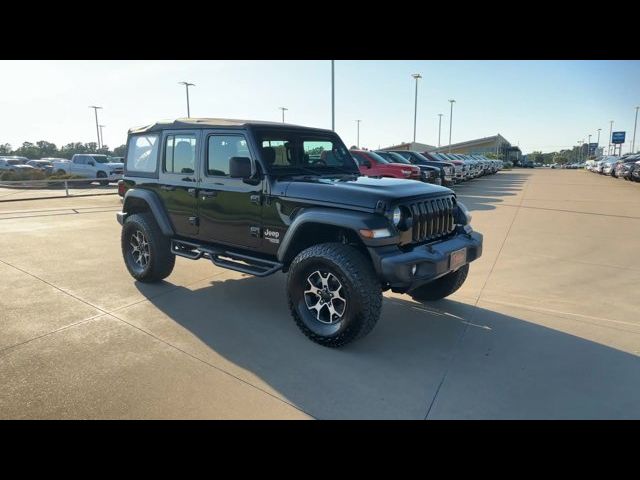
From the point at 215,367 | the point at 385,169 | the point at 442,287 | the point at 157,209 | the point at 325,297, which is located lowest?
the point at 215,367

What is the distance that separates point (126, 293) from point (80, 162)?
75.4 ft

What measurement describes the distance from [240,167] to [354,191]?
3.77 feet

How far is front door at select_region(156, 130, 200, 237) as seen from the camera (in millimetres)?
4875

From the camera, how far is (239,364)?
3414mm

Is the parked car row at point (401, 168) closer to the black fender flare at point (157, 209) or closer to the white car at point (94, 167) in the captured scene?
the black fender flare at point (157, 209)

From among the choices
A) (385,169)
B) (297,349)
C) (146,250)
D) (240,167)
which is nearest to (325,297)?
(297,349)

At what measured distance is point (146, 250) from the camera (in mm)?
5418

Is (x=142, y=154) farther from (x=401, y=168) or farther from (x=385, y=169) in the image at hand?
(x=401, y=168)
